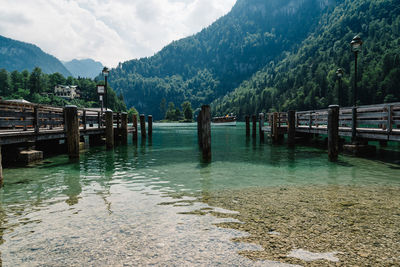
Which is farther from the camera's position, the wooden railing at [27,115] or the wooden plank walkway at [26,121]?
the wooden railing at [27,115]

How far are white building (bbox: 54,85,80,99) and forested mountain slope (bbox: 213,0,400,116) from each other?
3778 inches

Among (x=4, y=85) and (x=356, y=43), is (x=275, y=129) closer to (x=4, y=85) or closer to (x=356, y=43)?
(x=356, y=43)

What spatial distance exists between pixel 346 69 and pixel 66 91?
494ft

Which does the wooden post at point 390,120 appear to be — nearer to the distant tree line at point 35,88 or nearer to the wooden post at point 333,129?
the wooden post at point 333,129

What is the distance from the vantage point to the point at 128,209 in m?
6.23

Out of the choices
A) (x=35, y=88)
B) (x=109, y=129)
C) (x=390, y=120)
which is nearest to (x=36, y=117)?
(x=109, y=129)

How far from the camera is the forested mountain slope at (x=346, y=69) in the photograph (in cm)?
9506

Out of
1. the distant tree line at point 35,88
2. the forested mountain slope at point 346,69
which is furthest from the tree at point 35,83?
the forested mountain slope at point 346,69

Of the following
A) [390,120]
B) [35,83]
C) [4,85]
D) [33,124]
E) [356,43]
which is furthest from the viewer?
[35,83]

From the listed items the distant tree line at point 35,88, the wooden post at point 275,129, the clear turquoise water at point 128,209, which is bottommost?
the clear turquoise water at point 128,209

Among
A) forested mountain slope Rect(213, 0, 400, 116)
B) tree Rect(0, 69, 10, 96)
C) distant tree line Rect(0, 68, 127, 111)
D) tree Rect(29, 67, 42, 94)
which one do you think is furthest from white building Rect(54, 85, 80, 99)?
forested mountain slope Rect(213, 0, 400, 116)

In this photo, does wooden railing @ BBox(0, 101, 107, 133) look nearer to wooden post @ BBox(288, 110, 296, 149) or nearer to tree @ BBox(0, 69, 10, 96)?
wooden post @ BBox(288, 110, 296, 149)

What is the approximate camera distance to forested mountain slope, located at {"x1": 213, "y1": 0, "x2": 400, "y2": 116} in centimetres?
9506

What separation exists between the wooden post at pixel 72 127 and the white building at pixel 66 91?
158 metres
